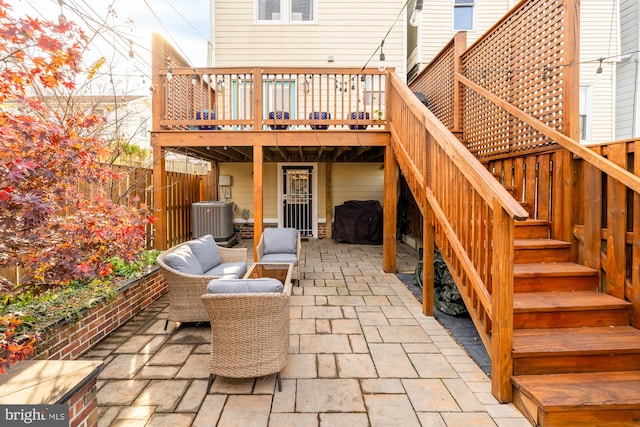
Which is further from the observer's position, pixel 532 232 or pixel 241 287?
pixel 532 232

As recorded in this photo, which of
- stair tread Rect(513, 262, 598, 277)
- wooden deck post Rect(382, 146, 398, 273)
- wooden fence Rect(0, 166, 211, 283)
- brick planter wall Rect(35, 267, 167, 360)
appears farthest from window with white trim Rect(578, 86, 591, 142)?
brick planter wall Rect(35, 267, 167, 360)

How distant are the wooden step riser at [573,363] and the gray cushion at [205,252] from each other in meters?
3.14

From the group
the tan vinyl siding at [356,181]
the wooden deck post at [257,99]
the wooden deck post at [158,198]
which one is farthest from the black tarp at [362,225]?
the wooden deck post at [158,198]

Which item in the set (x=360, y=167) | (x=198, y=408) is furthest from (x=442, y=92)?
(x=198, y=408)

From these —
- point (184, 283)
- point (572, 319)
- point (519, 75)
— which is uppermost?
point (519, 75)

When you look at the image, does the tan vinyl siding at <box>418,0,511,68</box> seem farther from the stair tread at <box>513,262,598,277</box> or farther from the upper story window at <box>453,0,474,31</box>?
the stair tread at <box>513,262,598,277</box>

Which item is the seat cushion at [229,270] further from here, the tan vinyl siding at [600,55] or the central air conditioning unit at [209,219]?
the tan vinyl siding at [600,55]

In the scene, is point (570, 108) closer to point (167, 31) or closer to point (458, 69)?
point (458, 69)

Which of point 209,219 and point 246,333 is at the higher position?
point 209,219

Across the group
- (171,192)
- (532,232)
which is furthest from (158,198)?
(532,232)

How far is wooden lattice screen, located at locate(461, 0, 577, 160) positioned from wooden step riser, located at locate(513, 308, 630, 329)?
1690 millimetres

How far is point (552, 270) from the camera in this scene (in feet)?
9.15

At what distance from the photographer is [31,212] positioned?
1.57m

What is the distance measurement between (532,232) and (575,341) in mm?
1297
